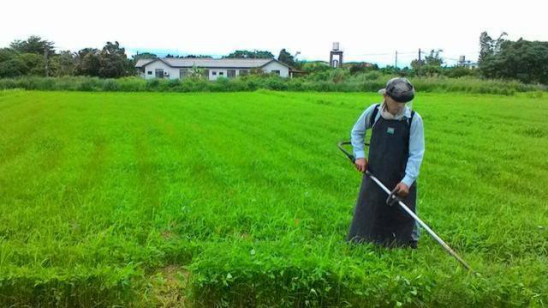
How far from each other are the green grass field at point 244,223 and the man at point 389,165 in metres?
0.19

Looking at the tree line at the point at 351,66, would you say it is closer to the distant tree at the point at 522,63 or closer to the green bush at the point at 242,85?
the distant tree at the point at 522,63

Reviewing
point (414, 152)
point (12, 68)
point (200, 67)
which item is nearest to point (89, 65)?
point (12, 68)

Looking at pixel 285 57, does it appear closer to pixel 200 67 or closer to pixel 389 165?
pixel 200 67

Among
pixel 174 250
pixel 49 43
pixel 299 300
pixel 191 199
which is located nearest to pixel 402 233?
pixel 299 300

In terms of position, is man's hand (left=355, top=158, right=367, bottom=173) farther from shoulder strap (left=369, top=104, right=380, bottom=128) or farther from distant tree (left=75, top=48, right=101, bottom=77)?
distant tree (left=75, top=48, right=101, bottom=77)

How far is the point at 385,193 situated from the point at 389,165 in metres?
0.23

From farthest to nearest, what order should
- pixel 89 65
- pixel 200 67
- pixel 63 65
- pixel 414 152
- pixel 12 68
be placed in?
pixel 200 67 → pixel 63 65 → pixel 89 65 → pixel 12 68 → pixel 414 152

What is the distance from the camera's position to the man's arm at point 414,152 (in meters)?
3.67

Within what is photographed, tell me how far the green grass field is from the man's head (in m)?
1.19

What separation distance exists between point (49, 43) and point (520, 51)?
156ft

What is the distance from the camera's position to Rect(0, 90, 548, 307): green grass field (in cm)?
319

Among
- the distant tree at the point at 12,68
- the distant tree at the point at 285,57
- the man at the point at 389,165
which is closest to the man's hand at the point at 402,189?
the man at the point at 389,165

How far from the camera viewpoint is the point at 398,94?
353 cm

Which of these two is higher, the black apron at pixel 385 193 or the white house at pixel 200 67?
the white house at pixel 200 67
